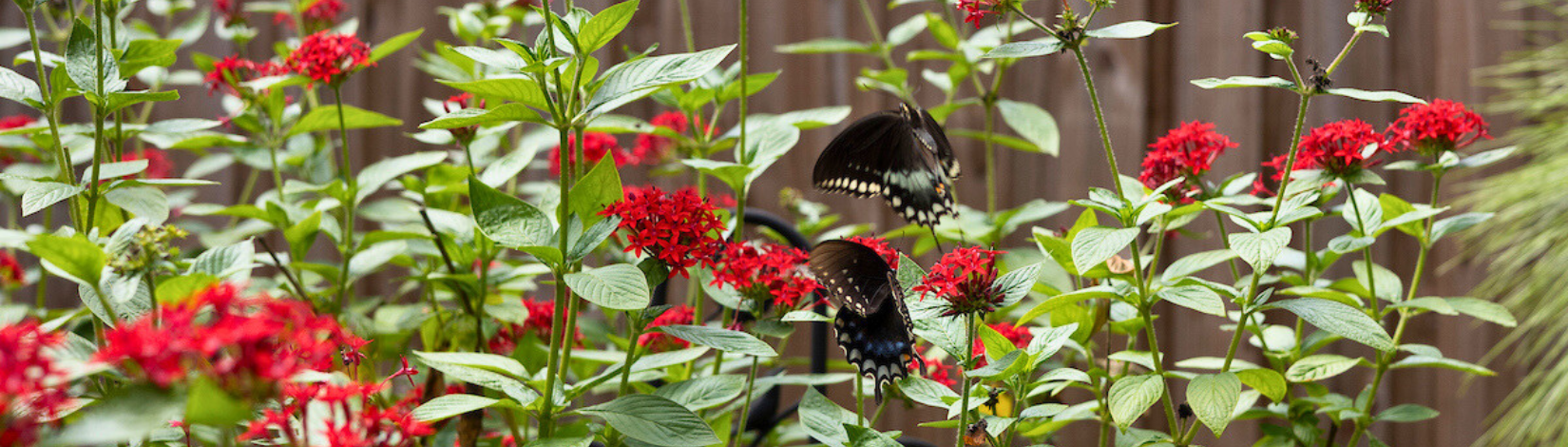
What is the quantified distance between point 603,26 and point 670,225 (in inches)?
5.9

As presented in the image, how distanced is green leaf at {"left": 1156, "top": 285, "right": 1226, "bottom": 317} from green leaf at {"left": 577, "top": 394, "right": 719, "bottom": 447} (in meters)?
0.37

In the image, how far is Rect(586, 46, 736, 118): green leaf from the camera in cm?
74

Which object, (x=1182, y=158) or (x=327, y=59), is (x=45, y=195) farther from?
(x=1182, y=158)

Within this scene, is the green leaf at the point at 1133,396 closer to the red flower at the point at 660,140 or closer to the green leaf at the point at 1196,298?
the green leaf at the point at 1196,298

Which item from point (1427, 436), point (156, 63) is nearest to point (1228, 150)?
point (1427, 436)

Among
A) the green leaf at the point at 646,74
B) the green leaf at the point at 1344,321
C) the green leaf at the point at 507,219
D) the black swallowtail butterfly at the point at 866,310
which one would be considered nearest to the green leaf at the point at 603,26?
the green leaf at the point at 646,74

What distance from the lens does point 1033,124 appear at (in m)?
1.41

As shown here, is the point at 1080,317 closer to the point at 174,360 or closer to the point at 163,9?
the point at 174,360

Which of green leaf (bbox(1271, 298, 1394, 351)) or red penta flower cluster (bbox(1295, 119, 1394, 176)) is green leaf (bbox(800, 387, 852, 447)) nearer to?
green leaf (bbox(1271, 298, 1394, 351))

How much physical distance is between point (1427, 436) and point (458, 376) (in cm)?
160

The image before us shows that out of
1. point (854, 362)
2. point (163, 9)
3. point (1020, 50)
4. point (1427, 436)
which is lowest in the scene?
point (1427, 436)

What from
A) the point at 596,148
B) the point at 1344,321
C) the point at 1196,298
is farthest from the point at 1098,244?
the point at 596,148

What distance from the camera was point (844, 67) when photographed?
223cm

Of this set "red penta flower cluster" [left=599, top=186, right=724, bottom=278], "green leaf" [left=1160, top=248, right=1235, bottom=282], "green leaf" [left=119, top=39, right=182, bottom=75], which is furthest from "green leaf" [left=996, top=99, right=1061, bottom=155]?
"green leaf" [left=119, top=39, right=182, bottom=75]
